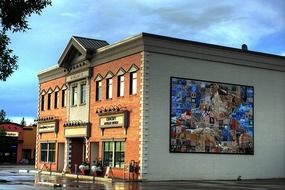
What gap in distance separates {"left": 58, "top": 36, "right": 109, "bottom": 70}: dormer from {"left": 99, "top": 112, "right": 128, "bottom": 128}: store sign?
5.75 metres

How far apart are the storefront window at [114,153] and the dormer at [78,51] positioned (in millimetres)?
7922

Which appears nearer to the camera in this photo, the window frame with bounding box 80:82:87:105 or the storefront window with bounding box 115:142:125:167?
the storefront window with bounding box 115:142:125:167

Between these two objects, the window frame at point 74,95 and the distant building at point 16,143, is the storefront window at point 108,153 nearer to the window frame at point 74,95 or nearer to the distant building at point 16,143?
the window frame at point 74,95

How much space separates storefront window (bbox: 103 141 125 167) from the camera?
37.9 meters

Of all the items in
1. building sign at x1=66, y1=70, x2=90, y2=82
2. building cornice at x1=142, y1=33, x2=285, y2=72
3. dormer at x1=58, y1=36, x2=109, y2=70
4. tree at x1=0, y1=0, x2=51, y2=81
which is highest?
dormer at x1=58, y1=36, x2=109, y2=70

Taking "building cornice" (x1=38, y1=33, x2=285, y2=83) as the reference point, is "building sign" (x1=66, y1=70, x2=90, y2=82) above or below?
below

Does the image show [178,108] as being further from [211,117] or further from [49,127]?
[49,127]

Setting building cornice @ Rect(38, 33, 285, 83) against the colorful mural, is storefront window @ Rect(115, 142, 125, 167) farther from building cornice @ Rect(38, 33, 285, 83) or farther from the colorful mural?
building cornice @ Rect(38, 33, 285, 83)

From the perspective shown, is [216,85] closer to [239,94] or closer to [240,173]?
[239,94]

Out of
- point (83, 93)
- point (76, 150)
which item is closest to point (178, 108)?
point (83, 93)

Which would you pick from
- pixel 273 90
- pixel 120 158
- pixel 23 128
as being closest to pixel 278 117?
pixel 273 90

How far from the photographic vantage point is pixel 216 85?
3875cm

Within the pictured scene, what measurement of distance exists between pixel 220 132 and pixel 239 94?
3574mm

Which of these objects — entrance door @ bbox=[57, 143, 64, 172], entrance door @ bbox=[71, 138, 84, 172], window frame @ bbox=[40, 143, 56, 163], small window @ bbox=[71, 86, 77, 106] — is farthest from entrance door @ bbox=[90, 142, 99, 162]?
window frame @ bbox=[40, 143, 56, 163]
